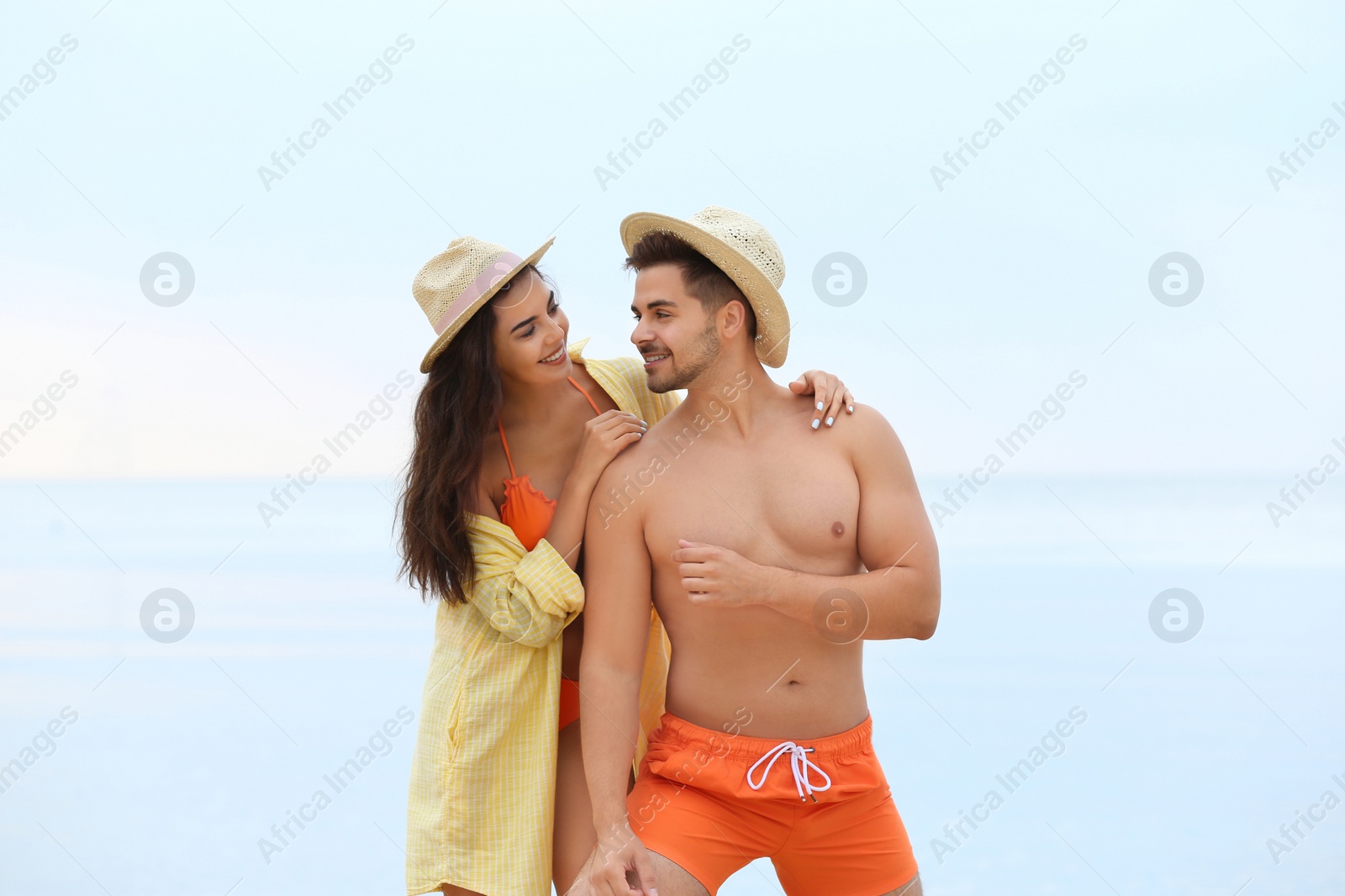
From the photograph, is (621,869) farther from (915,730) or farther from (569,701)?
(915,730)

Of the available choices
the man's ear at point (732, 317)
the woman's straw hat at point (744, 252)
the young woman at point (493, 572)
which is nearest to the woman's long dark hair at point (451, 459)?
the young woman at point (493, 572)

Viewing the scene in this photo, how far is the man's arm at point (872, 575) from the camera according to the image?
242 centimetres

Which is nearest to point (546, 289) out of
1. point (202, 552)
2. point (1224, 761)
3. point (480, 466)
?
point (480, 466)

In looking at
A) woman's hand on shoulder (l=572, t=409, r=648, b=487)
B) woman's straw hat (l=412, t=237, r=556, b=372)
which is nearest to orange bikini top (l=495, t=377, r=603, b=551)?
woman's hand on shoulder (l=572, t=409, r=648, b=487)

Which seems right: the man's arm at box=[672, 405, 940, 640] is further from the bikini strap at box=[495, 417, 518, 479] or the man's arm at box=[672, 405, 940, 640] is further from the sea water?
the sea water

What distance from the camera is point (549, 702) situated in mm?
2711

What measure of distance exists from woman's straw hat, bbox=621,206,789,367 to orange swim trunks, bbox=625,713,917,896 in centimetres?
87

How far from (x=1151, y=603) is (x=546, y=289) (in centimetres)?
1092

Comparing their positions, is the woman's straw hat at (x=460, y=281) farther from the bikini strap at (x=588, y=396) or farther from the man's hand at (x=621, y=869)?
the man's hand at (x=621, y=869)

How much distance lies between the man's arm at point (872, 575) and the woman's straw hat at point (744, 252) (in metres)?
0.30

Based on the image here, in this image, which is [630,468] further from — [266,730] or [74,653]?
[74,653]

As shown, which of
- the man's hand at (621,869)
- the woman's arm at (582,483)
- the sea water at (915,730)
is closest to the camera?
the man's hand at (621,869)

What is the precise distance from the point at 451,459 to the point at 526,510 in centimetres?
21

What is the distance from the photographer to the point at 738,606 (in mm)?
2525
